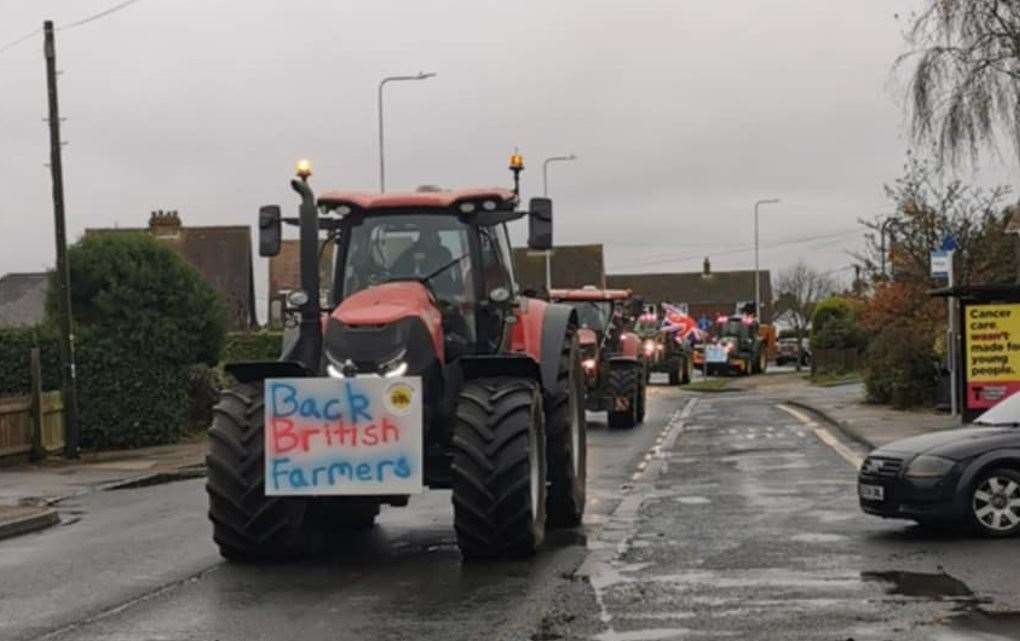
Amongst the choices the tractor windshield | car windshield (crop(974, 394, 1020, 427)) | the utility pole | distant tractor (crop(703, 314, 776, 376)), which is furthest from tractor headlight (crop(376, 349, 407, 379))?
distant tractor (crop(703, 314, 776, 376))

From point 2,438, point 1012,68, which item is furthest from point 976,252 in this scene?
point 2,438

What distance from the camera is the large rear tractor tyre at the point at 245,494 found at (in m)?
10.9

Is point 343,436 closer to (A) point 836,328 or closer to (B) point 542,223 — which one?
(B) point 542,223

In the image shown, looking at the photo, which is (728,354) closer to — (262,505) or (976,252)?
(976,252)

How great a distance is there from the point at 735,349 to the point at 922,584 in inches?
2066

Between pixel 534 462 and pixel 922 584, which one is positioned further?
pixel 534 462

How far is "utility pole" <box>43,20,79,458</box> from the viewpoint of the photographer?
24.4 metres

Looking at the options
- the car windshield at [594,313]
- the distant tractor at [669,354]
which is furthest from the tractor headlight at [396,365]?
the distant tractor at [669,354]

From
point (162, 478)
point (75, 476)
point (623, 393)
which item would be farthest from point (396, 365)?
point (623, 393)

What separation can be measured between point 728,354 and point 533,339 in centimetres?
4918

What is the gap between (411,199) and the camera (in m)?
12.3

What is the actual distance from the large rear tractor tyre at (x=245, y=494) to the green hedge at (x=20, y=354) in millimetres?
14545

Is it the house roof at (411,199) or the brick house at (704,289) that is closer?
the house roof at (411,199)

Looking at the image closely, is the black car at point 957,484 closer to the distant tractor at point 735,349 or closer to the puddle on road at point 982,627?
the puddle on road at point 982,627
